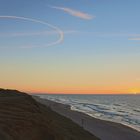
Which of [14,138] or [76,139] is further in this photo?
[76,139]

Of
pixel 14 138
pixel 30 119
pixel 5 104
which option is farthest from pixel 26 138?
pixel 5 104

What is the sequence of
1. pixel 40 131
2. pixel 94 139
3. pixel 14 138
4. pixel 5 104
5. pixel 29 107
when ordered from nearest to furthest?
pixel 14 138
pixel 40 131
pixel 5 104
pixel 29 107
pixel 94 139

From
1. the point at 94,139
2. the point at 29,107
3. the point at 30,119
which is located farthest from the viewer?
the point at 94,139

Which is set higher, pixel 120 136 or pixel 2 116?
pixel 2 116

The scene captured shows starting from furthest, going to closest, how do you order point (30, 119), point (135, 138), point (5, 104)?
1. point (135, 138)
2. point (5, 104)
3. point (30, 119)

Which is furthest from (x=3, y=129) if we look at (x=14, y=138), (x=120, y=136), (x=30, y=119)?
(x=120, y=136)

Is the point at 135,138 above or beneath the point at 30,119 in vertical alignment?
beneath

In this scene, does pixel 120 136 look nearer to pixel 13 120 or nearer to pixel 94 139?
pixel 94 139

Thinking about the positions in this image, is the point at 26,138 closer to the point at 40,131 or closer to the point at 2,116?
the point at 40,131

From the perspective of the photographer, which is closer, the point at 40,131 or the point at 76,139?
the point at 40,131
